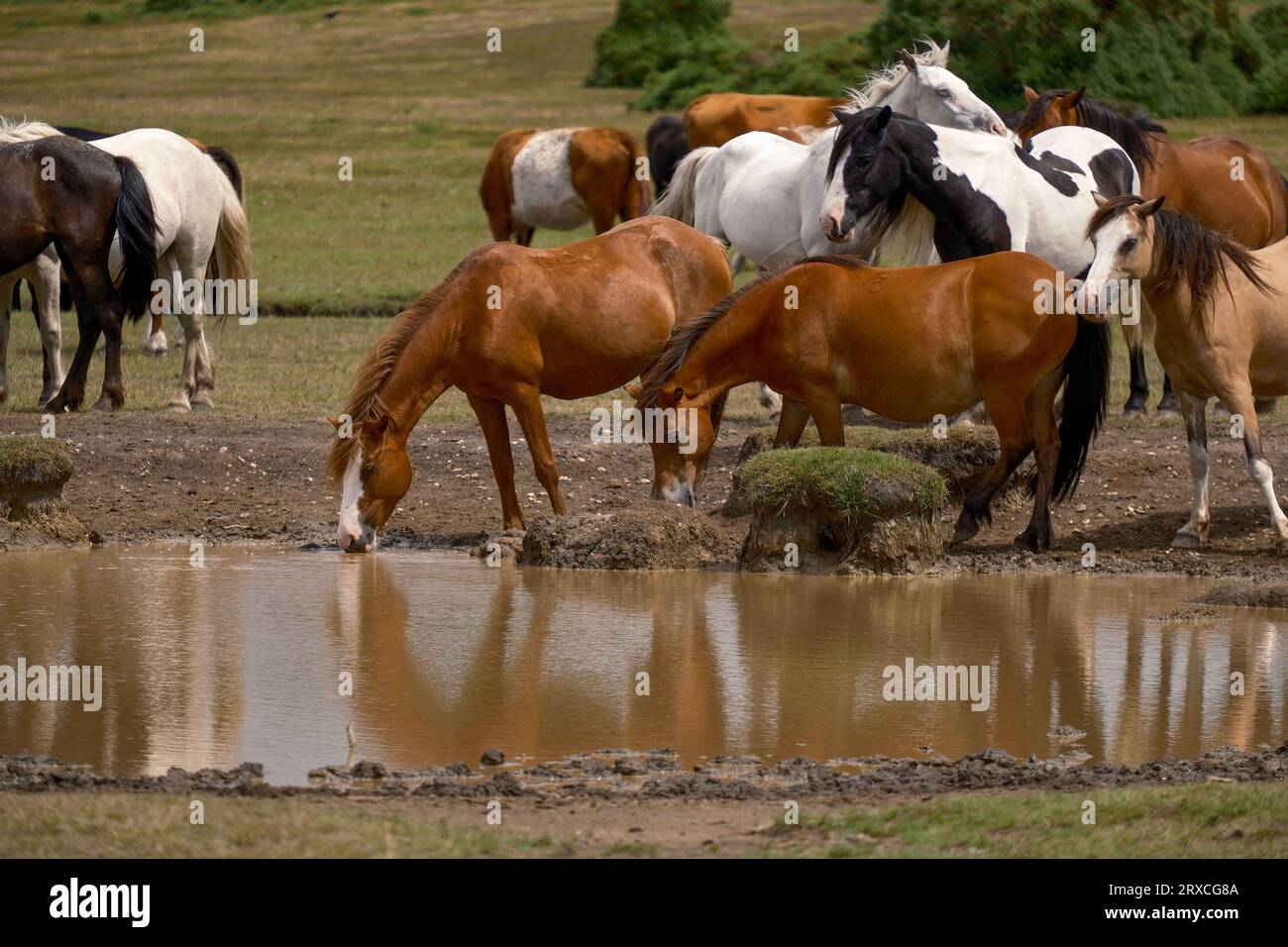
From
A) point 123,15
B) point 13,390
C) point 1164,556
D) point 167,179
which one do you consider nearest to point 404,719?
point 1164,556

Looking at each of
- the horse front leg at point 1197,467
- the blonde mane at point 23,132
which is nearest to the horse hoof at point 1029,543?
the horse front leg at point 1197,467

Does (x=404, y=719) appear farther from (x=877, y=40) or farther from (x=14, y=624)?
(x=877, y=40)

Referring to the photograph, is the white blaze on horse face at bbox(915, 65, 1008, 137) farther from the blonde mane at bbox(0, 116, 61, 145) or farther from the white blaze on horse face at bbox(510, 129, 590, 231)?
the white blaze on horse face at bbox(510, 129, 590, 231)

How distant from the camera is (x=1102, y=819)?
215 inches

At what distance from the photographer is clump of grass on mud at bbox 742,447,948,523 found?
9.73 metres

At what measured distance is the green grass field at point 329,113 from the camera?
18.5 m

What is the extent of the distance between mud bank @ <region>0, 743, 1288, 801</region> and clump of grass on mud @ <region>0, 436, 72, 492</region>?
4.51 m

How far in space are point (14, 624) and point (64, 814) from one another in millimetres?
3382

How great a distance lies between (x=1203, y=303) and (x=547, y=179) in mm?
12510

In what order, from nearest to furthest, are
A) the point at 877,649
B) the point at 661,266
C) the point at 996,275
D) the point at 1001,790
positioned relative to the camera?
the point at 1001,790 < the point at 877,649 < the point at 996,275 < the point at 661,266

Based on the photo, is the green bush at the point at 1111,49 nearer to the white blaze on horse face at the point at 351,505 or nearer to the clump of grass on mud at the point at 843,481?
the clump of grass on mud at the point at 843,481

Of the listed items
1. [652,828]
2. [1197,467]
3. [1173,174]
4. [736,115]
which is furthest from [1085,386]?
[736,115]

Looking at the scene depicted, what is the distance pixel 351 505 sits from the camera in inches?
399

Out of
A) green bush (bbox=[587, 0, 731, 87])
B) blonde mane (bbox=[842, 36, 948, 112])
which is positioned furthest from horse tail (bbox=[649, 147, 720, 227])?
green bush (bbox=[587, 0, 731, 87])
